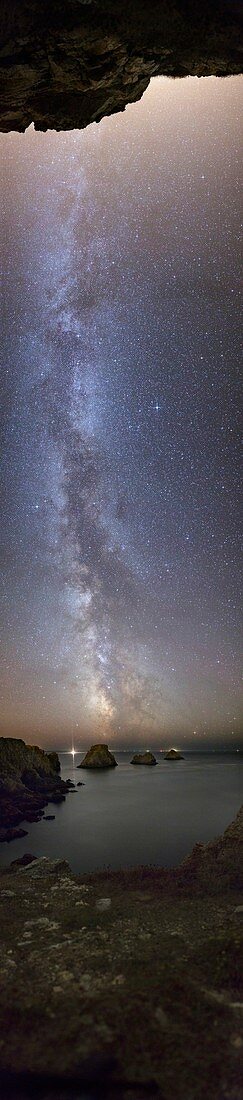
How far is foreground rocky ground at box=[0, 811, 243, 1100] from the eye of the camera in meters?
6.82

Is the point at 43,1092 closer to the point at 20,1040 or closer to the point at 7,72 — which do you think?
the point at 20,1040

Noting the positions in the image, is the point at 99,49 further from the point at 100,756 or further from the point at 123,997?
the point at 100,756

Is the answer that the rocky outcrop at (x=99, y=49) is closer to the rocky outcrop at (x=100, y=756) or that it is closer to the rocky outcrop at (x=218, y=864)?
the rocky outcrop at (x=218, y=864)

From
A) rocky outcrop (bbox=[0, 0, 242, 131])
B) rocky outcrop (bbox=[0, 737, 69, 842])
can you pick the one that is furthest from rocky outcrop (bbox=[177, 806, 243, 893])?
rocky outcrop (bbox=[0, 0, 242, 131])

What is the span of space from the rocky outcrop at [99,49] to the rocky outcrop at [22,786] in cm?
3490

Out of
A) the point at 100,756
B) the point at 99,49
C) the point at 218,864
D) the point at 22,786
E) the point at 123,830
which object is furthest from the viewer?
the point at 100,756

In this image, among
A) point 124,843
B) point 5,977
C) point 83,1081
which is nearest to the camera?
point 83,1081

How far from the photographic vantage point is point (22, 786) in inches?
1870

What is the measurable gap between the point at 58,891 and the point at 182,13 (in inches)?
874

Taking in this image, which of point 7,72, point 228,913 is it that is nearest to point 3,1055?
point 228,913

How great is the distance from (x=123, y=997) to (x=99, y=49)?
1887 centimetres

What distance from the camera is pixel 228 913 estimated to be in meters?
12.2

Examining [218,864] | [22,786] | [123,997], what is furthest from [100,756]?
[123,997]

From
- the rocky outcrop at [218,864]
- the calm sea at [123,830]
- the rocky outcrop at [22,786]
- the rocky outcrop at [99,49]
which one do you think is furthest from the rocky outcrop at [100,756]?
the rocky outcrop at [99,49]
